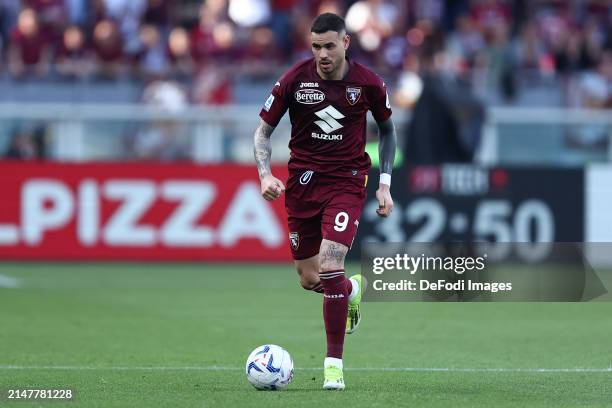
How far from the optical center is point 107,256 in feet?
61.8

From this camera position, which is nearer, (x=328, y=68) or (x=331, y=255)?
(x=331, y=255)

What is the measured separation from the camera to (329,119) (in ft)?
27.9

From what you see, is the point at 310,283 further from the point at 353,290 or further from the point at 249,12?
the point at 249,12

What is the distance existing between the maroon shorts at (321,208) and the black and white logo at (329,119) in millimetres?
305

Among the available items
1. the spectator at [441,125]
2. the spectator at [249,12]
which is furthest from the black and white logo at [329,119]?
the spectator at [249,12]

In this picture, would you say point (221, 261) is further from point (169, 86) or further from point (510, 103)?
point (510, 103)

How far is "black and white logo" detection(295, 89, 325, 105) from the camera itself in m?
8.46

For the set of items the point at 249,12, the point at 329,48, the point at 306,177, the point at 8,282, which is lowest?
the point at 8,282

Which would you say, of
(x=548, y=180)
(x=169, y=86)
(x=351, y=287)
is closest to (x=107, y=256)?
(x=169, y=86)

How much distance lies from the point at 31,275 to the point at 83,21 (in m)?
5.53

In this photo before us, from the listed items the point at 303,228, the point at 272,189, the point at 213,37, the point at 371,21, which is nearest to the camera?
the point at 272,189

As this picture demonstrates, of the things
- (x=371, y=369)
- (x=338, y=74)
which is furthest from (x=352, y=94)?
(x=371, y=369)

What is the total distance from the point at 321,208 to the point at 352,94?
757 millimetres

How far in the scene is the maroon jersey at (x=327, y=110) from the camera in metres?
8.48
